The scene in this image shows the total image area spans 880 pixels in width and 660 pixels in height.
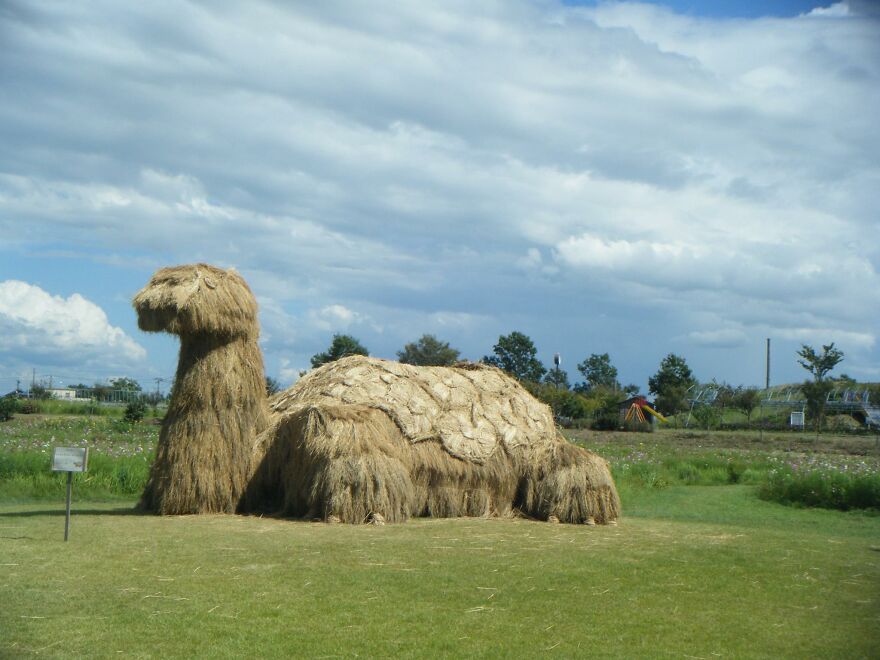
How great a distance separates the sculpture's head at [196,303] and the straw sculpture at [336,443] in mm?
19

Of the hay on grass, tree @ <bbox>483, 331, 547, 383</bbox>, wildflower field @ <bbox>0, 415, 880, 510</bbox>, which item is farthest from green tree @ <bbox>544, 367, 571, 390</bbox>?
the hay on grass

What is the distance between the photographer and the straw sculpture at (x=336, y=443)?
491 inches

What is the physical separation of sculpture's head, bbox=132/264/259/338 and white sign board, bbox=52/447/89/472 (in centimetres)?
238

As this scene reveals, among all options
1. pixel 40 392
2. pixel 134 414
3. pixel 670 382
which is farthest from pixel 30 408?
pixel 670 382

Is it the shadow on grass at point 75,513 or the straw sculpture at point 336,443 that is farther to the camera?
the straw sculpture at point 336,443

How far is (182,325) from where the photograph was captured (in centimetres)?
1233

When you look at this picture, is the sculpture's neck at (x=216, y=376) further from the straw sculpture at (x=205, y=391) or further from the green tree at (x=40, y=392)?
the green tree at (x=40, y=392)

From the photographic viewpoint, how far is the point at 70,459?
34.0 ft

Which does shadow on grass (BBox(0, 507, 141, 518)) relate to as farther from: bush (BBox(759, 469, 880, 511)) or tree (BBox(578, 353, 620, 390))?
tree (BBox(578, 353, 620, 390))

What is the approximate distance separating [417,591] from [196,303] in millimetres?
5902

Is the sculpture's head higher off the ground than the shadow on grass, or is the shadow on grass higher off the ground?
the sculpture's head

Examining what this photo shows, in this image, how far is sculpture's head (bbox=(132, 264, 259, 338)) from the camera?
12195 mm

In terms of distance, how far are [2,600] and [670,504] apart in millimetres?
13418

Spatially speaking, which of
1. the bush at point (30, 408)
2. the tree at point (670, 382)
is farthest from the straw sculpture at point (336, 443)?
the tree at point (670, 382)
